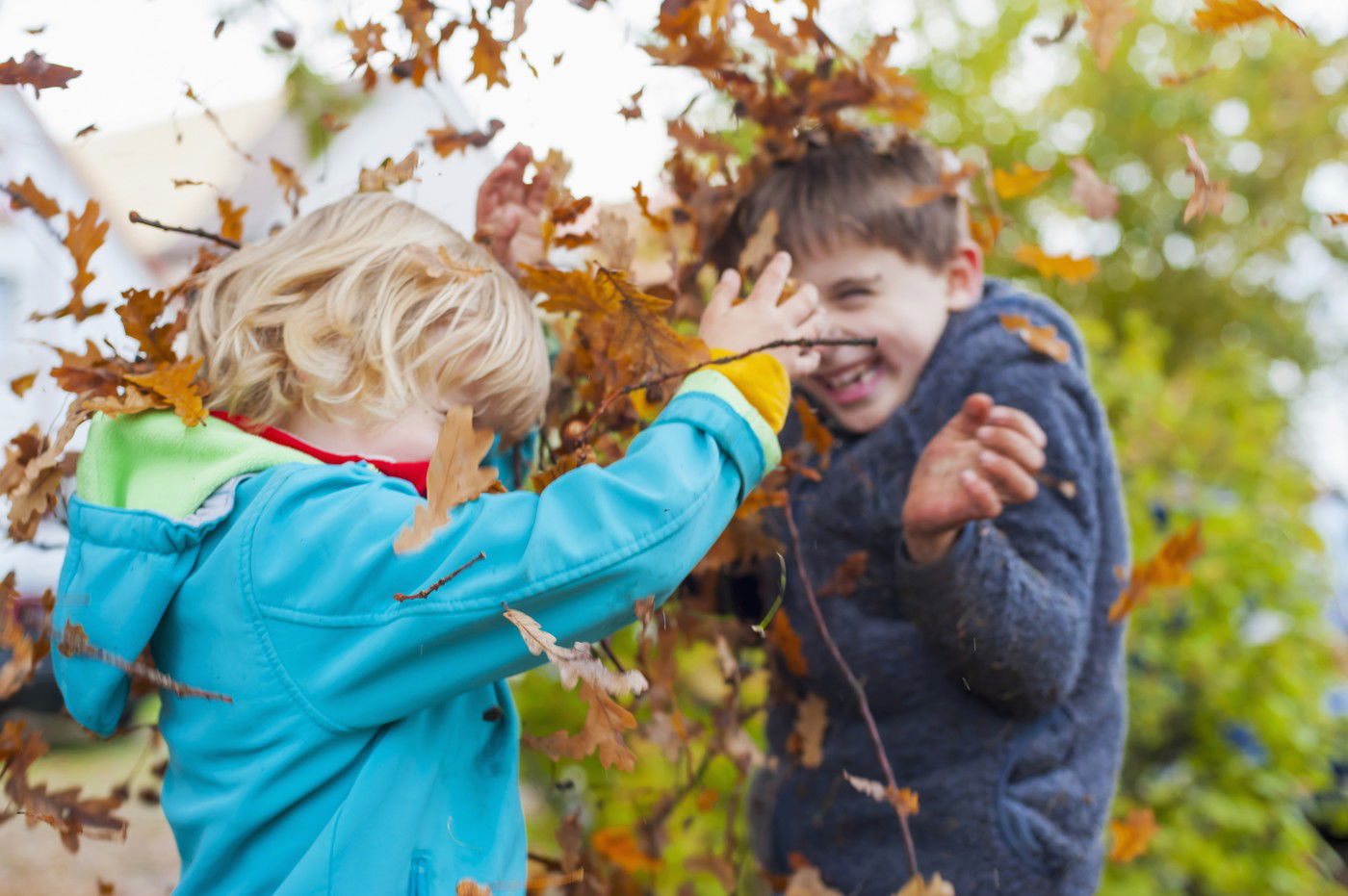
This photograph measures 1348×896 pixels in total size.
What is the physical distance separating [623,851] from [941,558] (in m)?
0.96

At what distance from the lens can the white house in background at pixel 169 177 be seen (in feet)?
5.85

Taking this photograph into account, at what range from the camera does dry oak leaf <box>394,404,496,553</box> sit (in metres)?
1.10

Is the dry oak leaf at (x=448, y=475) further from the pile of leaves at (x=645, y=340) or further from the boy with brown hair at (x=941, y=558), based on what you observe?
the boy with brown hair at (x=941, y=558)

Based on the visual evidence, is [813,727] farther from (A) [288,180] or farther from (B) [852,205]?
(A) [288,180]

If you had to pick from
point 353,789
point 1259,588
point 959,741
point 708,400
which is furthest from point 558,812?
point 1259,588

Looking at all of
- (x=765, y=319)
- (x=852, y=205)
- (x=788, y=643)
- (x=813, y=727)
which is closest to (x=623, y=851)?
(x=813, y=727)

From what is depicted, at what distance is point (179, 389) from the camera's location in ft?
4.48

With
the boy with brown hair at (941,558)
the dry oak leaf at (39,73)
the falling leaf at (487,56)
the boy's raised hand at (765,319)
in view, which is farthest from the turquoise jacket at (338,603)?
the falling leaf at (487,56)

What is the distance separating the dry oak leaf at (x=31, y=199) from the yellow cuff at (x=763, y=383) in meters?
1.05

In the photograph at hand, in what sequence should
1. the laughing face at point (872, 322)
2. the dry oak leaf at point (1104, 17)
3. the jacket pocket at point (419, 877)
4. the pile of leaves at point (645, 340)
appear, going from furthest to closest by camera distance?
the laughing face at point (872, 322)
the dry oak leaf at point (1104, 17)
the pile of leaves at point (645, 340)
the jacket pocket at point (419, 877)

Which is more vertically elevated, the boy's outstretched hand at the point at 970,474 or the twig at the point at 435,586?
the twig at the point at 435,586

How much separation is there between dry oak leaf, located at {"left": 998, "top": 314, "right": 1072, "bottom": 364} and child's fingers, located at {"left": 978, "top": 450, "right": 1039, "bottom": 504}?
0.36 m

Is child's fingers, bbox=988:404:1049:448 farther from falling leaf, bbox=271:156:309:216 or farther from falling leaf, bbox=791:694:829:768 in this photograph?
falling leaf, bbox=271:156:309:216

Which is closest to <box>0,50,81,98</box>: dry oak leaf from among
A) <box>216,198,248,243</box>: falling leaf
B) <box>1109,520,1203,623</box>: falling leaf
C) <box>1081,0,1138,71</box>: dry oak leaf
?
<box>216,198,248,243</box>: falling leaf
